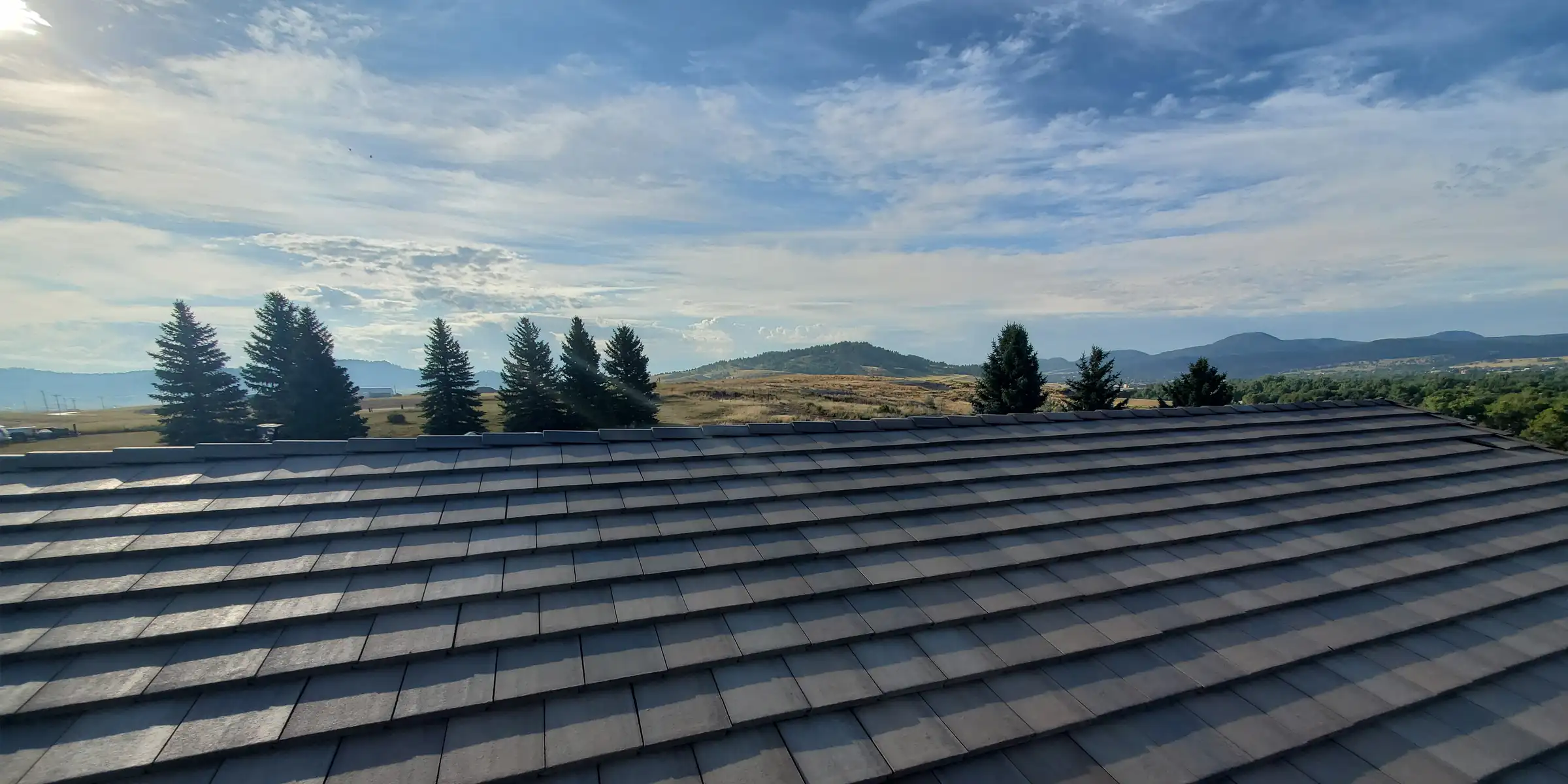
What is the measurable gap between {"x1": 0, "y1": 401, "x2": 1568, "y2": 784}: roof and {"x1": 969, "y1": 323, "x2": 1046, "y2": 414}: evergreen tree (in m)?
34.6

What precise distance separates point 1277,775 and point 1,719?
643 cm

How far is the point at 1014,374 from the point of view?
40531mm

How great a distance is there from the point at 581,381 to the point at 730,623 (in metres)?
46.1

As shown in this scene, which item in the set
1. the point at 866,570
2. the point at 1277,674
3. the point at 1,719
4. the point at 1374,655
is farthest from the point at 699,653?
the point at 1374,655

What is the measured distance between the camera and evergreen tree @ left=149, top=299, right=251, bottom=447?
4044 cm

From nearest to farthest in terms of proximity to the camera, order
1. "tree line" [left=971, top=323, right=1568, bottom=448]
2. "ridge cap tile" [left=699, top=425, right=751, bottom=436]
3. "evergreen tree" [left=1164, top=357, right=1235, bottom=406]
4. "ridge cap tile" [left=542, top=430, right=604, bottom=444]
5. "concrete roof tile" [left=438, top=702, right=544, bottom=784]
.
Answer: "concrete roof tile" [left=438, top=702, right=544, bottom=784] < "ridge cap tile" [left=542, top=430, right=604, bottom=444] < "ridge cap tile" [left=699, top=425, right=751, bottom=436] < "evergreen tree" [left=1164, top=357, right=1235, bottom=406] < "tree line" [left=971, top=323, right=1568, bottom=448]

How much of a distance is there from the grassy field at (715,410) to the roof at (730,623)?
2980cm

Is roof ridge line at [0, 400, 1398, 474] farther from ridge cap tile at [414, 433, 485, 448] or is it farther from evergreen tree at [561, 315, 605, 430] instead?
evergreen tree at [561, 315, 605, 430]

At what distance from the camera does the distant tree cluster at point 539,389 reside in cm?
4544

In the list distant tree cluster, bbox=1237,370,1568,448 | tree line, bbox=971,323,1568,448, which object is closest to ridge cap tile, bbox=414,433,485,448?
tree line, bbox=971,323,1568,448

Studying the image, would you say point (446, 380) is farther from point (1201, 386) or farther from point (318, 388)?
point (1201, 386)

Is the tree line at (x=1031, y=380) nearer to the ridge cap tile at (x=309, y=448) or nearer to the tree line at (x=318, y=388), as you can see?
the tree line at (x=318, y=388)

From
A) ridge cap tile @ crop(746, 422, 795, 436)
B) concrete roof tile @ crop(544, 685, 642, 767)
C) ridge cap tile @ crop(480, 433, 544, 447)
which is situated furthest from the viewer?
ridge cap tile @ crop(746, 422, 795, 436)

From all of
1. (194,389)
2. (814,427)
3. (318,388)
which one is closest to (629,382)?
(318,388)
